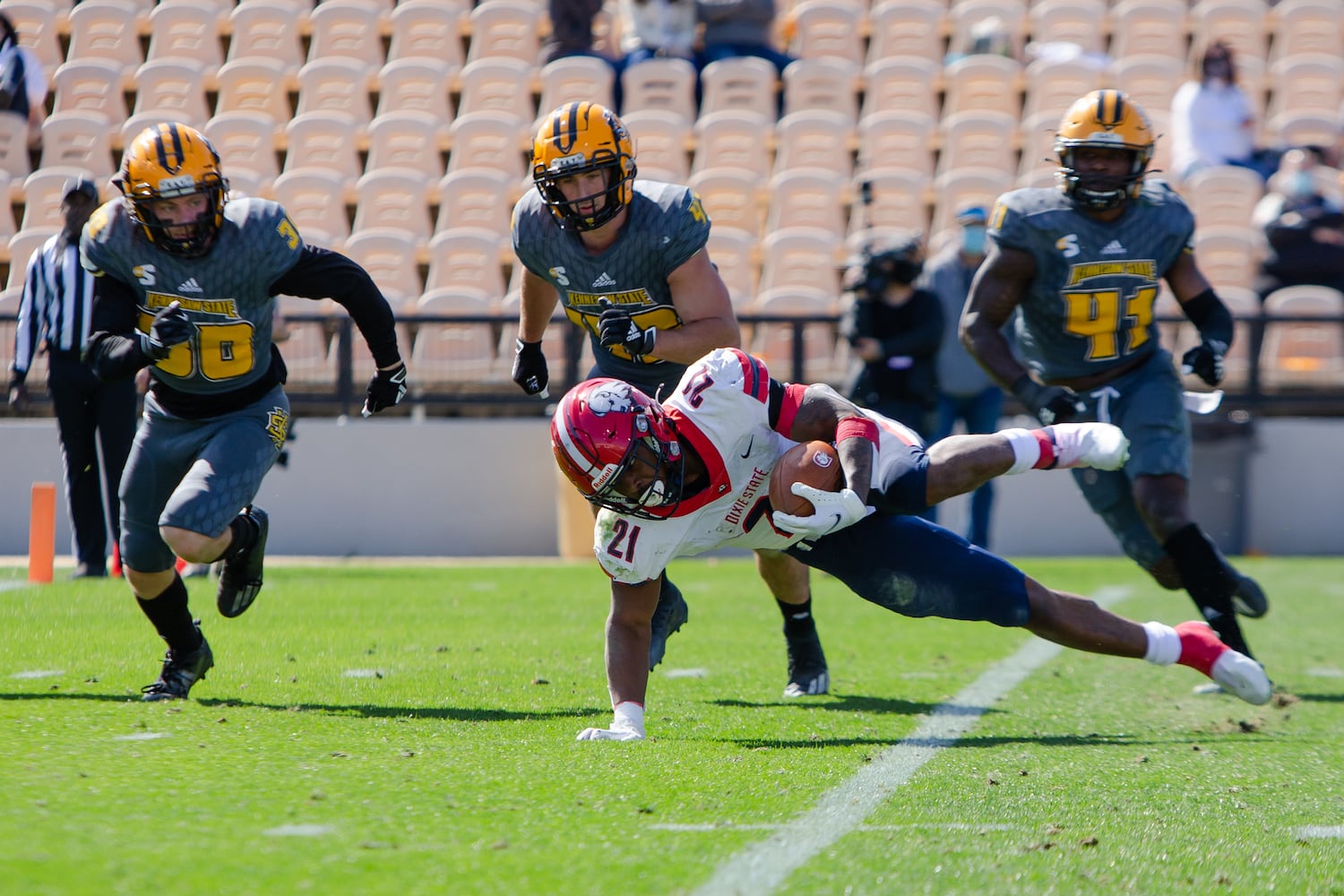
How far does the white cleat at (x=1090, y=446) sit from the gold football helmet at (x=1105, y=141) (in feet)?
4.12

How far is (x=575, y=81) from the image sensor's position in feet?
41.8

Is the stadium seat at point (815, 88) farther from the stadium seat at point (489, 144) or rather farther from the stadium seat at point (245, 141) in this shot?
the stadium seat at point (245, 141)

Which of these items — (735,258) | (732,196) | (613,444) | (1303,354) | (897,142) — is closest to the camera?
(613,444)

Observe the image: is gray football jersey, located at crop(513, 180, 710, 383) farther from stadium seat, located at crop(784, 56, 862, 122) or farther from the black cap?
stadium seat, located at crop(784, 56, 862, 122)

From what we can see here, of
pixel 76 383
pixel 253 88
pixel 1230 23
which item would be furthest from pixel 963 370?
pixel 253 88

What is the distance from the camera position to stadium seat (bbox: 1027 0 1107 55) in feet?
45.1

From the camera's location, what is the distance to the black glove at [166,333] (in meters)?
4.28

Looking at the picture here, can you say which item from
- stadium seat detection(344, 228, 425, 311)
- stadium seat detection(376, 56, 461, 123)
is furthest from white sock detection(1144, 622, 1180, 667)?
stadium seat detection(376, 56, 461, 123)

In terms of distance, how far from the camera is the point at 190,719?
4.01 meters

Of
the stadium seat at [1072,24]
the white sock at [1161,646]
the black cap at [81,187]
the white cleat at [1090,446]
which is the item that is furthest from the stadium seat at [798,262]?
the white sock at [1161,646]

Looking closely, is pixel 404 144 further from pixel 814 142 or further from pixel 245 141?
pixel 814 142

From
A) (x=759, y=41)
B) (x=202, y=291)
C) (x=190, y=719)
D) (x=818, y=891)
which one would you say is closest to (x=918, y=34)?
(x=759, y=41)

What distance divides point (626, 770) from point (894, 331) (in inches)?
210

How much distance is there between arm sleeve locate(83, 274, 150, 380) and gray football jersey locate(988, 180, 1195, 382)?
8.94ft
